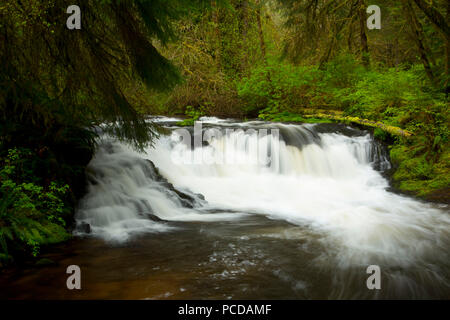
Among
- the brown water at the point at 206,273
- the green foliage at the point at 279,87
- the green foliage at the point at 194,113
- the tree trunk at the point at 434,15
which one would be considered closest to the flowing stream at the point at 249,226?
the brown water at the point at 206,273

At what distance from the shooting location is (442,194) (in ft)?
24.7

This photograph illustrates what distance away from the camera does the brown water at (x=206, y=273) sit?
351 centimetres

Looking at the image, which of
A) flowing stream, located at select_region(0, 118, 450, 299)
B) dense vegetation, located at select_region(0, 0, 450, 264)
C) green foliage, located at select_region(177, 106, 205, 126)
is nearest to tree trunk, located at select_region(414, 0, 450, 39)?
dense vegetation, located at select_region(0, 0, 450, 264)

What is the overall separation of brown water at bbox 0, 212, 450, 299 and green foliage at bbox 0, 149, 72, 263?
0.27 m

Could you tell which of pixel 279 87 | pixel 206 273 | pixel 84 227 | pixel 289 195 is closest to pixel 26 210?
pixel 84 227

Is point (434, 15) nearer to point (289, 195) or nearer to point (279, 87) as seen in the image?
point (289, 195)

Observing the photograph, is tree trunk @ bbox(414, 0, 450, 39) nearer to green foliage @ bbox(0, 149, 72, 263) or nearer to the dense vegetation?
the dense vegetation

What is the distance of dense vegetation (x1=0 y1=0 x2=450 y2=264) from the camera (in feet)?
13.9

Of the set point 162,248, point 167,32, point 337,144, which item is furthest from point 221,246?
point 337,144

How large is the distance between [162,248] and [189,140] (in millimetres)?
5882

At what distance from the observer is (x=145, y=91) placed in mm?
8328

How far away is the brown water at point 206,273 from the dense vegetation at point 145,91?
2.23ft

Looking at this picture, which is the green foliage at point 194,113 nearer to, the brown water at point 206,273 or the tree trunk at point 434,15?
the tree trunk at point 434,15
